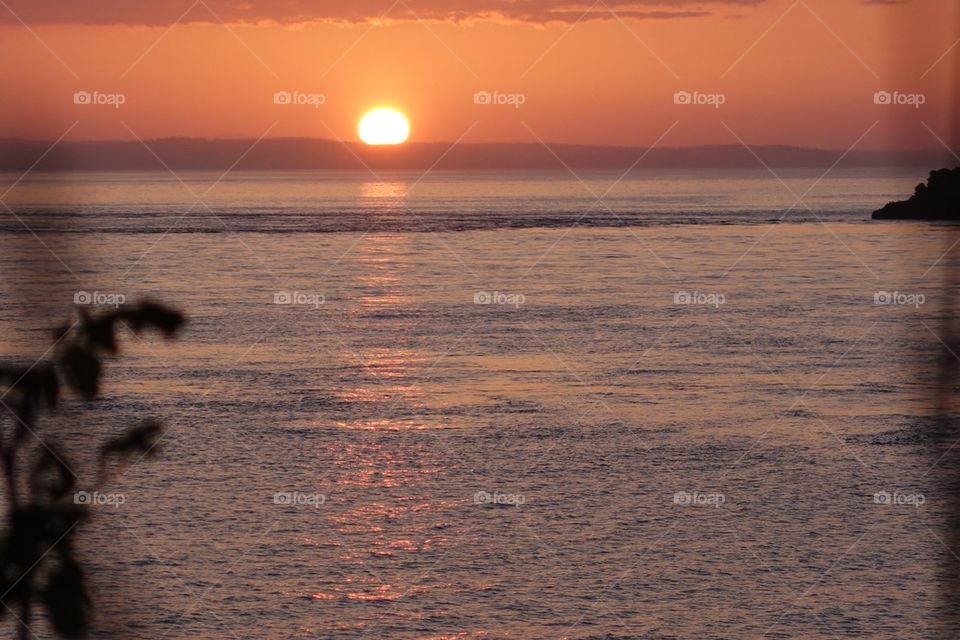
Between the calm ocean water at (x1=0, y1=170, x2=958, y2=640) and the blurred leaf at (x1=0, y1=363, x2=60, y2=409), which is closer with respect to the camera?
the blurred leaf at (x1=0, y1=363, x2=60, y2=409)

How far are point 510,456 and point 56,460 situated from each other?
2281cm

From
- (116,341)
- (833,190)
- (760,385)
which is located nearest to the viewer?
(116,341)

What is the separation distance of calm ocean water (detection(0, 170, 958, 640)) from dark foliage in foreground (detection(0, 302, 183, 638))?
0.07 m

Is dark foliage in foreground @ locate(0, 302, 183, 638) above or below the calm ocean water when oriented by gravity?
below

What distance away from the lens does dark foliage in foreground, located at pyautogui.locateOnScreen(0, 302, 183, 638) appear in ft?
6.40

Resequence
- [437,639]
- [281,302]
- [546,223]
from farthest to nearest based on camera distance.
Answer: [546,223] < [281,302] < [437,639]

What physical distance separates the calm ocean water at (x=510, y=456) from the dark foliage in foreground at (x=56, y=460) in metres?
0.07

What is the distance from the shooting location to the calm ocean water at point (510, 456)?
1703 centimetres

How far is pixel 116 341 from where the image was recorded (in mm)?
2025

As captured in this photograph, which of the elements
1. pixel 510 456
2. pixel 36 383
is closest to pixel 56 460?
pixel 36 383

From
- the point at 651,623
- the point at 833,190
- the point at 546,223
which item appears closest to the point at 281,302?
the point at 651,623

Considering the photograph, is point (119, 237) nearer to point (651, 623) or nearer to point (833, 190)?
point (651, 623)

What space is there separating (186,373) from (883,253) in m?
48.3

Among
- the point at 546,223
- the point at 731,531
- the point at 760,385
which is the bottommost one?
the point at 731,531
